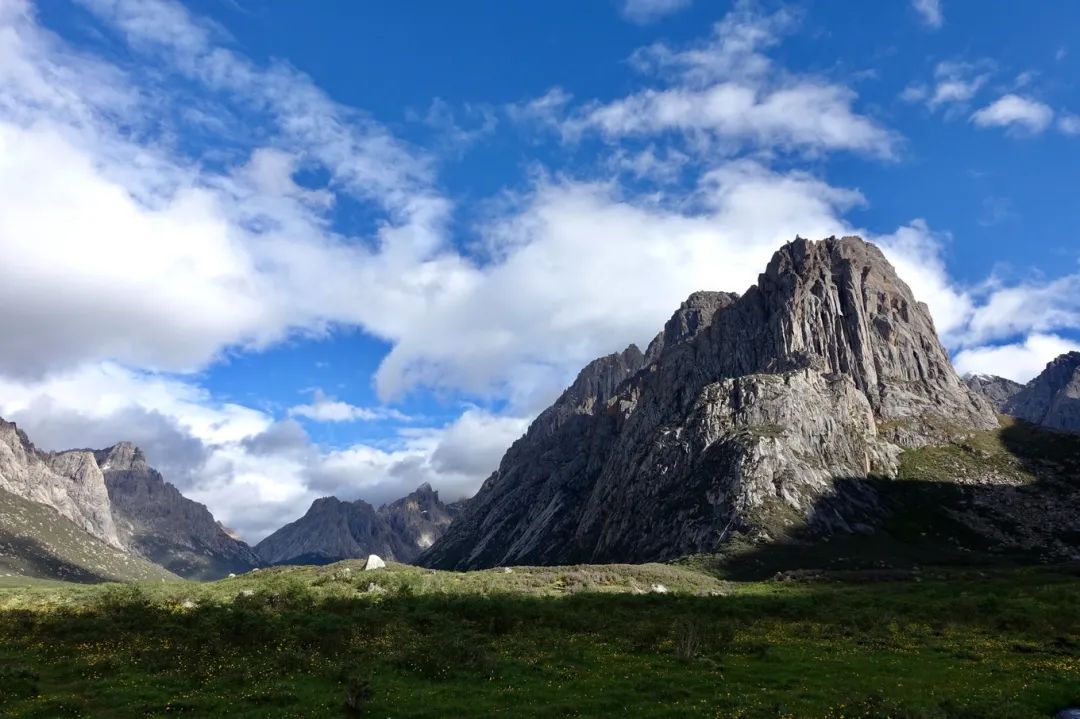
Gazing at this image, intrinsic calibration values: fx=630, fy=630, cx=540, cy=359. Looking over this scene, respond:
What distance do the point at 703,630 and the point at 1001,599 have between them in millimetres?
39193

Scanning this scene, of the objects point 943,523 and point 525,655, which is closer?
point 525,655

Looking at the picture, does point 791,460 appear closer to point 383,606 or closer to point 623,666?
point 383,606

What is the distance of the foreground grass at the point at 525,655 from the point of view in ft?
82.3

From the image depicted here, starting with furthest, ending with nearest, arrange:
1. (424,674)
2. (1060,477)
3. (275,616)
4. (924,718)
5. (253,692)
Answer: (1060,477) < (275,616) < (424,674) < (253,692) < (924,718)

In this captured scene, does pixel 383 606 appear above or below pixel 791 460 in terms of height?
below

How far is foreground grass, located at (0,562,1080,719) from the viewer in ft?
82.3

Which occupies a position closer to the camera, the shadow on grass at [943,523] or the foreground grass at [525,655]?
the foreground grass at [525,655]

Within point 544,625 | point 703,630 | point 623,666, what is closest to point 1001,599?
point 703,630

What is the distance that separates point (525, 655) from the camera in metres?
35.8

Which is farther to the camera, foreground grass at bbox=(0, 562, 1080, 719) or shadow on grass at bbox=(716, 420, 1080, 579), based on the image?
shadow on grass at bbox=(716, 420, 1080, 579)

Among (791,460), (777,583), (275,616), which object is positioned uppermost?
(791,460)

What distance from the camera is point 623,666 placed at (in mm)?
32000

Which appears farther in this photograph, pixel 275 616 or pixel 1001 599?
pixel 1001 599

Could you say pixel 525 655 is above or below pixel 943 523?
below
